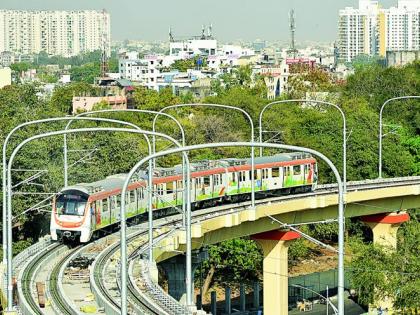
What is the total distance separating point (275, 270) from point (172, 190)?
7.24 meters

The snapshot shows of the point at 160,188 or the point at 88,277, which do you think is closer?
the point at 88,277

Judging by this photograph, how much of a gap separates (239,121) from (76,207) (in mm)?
37202

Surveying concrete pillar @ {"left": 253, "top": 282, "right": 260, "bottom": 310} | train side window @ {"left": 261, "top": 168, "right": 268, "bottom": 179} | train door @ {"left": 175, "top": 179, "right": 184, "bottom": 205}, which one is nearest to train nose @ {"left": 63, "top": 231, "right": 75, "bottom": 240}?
Answer: train door @ {"left": 175, "top": 179, "right": 184, "bottom": 205}

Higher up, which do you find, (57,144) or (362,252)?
(57,144)

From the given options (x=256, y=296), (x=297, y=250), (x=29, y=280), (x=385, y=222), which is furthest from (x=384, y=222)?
(x=29, y=280)

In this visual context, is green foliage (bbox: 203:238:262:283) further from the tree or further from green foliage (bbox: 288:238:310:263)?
green foliage (bbox: 288:238:310:263)

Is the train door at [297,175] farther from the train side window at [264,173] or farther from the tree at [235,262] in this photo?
the tree at [235,262]

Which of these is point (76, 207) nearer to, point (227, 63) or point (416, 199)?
point (416, 199)

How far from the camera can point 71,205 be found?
129ft

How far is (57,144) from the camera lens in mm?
52906

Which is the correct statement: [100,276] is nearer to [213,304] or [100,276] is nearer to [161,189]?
[161,189]

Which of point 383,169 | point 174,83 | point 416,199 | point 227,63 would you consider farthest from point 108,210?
point 227,63

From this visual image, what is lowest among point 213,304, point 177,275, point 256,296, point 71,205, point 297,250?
point 256,296

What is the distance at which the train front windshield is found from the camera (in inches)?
1538
